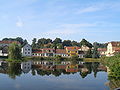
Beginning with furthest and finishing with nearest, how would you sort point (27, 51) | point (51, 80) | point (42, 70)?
point (27, 51), point (42, 70), point (51, 80)

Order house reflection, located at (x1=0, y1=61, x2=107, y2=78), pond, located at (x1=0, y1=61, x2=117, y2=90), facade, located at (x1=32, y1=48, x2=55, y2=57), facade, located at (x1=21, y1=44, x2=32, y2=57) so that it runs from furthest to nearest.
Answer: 1. facade, located at (x1=21, y1=44, x2=32, y2=57)
2. facade, located at (x1=32, y1=48, x2=55, y2=57)
3. house reflection, located at (x1=0, y1=61, x2=107, y2=78)
4. pond, located at (x1=0, y1=61, x2=117, y2=90)

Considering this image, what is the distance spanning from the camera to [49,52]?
286 ft

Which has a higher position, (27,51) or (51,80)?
(27,51)

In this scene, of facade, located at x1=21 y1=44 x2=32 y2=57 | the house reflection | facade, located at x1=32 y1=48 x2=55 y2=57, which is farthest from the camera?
facade, located at x1=21 y1=44 x2=32 y2=57

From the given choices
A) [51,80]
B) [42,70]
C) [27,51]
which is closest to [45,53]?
[27,51]

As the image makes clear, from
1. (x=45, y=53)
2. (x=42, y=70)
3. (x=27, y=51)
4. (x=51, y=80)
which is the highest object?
(x=27, y=51)

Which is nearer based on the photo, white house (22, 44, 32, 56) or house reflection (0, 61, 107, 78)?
house reflection (0, 61, 107, 78)

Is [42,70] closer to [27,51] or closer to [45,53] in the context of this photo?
[45,53]

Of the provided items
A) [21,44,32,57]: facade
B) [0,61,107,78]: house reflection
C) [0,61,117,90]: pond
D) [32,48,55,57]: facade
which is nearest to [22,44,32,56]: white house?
[21,44,32,57]: facade

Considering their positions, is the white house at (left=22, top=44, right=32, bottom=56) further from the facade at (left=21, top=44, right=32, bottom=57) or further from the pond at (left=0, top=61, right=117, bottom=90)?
the pond at (left=0, top=61, right=117, bottom=90)

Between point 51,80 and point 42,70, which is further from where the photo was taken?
point 42,70

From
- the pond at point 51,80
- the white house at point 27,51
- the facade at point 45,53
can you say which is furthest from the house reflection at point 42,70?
the white house at point 27,51

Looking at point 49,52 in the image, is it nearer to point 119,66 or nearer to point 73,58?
point 73,58

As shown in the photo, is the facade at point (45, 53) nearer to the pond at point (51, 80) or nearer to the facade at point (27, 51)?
the facade at point (27, 51)
